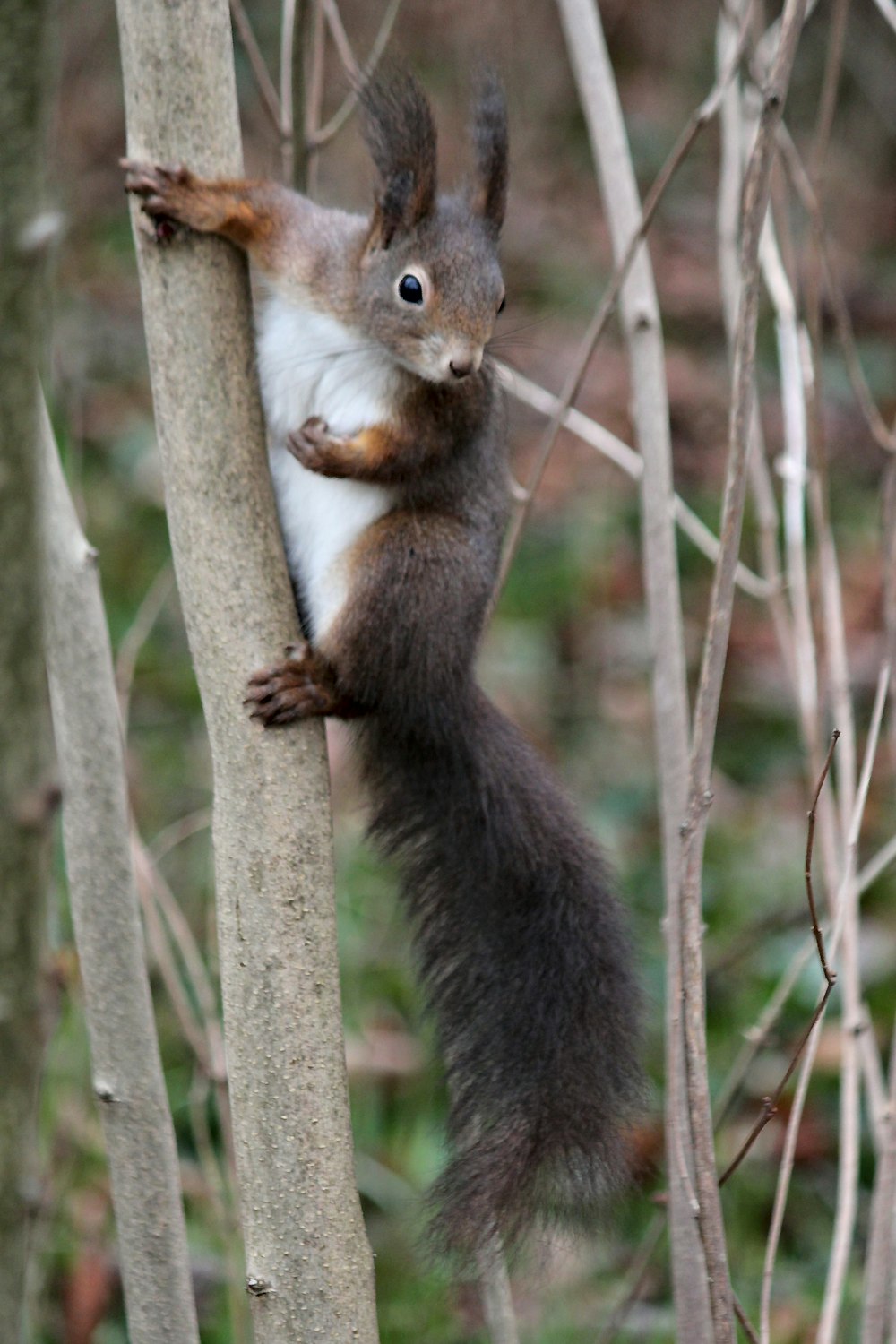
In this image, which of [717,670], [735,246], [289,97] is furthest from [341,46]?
Answer: [717,670]

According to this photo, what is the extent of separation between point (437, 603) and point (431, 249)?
1.23 ft

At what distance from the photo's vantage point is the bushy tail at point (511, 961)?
1446 mm

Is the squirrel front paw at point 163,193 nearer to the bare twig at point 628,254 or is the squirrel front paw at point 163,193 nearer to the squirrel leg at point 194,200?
the squirrel leg at point 194,200

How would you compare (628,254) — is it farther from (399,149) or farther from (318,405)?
(318,405)

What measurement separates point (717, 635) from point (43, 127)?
0.65 meters

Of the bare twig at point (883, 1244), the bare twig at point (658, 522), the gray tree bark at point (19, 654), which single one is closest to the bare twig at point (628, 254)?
the bare twig at point (658, 522)

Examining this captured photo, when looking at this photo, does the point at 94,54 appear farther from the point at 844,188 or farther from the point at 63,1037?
the point at 63,1037

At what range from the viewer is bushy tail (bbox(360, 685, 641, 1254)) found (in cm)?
145

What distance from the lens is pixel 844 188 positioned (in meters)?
6.17

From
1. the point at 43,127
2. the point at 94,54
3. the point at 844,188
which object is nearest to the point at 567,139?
the point at 844,188

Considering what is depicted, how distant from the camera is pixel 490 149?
1.61m

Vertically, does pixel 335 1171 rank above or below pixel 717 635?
below

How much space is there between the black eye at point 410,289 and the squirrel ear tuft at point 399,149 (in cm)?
6

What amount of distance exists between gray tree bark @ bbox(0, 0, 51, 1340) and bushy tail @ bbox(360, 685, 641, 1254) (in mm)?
797
